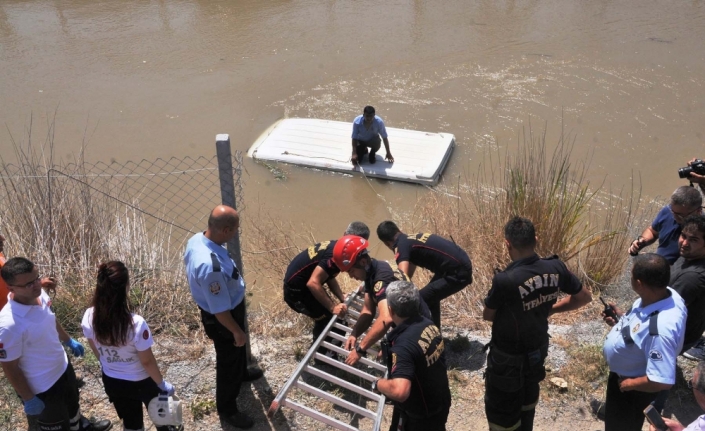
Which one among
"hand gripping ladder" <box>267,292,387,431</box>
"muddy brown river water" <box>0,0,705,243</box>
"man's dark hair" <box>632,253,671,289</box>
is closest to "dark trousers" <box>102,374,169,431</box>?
"hand gripping ladder" <box>267,292,387,431</box>

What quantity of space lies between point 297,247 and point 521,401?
376cm

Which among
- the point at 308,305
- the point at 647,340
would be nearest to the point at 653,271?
the point at 647,340

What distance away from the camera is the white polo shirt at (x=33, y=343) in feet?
9.77

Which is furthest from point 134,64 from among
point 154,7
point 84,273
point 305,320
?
point 305,320

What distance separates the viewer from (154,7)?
Answer: 621 inches

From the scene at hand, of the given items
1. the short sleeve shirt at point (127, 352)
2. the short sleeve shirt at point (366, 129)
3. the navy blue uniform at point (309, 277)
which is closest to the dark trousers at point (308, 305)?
the navy blue uniform at point (309, 277)

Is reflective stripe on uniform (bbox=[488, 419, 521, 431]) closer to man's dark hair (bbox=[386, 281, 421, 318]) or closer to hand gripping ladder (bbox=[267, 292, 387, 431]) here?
hand gripping ladder (bbox=[267, 292, 387, 431])

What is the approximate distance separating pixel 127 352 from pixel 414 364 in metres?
1.37

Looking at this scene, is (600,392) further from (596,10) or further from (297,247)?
(596,10)

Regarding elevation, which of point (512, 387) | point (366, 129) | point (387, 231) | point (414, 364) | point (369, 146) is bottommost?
point (369, 146)

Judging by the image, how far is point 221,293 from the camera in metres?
3.34

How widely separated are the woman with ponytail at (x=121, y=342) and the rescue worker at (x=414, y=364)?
114 centimetres

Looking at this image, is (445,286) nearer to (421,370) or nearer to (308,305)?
(308,305)

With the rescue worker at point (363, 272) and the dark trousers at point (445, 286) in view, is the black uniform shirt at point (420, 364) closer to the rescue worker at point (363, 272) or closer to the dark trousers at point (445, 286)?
the rescue worker at point (363, 272)
